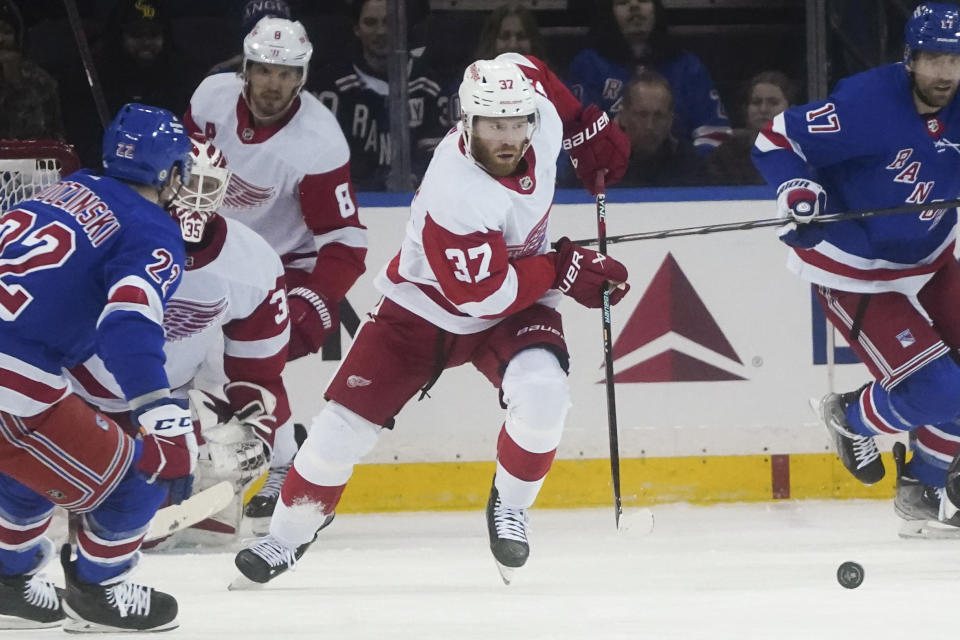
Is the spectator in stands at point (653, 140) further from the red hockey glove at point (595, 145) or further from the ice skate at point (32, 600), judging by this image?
the ice skate at point (32, 600)

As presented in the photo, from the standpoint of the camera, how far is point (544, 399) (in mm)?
3842

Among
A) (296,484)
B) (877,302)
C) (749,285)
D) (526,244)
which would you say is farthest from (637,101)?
(296,484)

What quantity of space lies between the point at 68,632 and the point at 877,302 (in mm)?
2243

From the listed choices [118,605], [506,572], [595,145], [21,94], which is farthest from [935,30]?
[21,94]

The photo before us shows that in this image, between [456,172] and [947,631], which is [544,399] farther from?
[947,631]

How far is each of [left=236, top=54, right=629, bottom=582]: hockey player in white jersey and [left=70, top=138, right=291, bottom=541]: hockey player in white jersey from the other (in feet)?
1.43

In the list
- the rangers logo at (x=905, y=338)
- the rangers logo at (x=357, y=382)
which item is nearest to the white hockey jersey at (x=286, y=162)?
the rangers logo at (x=357, y=382)

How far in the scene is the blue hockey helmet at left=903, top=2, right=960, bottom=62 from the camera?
4344mm

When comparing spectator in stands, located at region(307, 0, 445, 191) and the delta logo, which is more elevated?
spectator in stands, located at region(307, 0, 445, 191)

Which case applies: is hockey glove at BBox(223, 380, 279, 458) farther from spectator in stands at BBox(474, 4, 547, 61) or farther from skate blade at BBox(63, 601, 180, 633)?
spectator in stands at BBox(474, 4, 547, 61)

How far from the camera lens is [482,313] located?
3848mm

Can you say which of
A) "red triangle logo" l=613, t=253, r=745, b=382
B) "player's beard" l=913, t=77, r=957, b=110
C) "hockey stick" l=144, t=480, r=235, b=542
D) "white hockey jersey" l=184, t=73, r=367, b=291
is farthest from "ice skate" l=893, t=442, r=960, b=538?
"hockey stick" l=144, t=480, r=235, b=542

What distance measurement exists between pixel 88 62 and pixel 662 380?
2.02 metres

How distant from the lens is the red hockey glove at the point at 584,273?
3.89m
